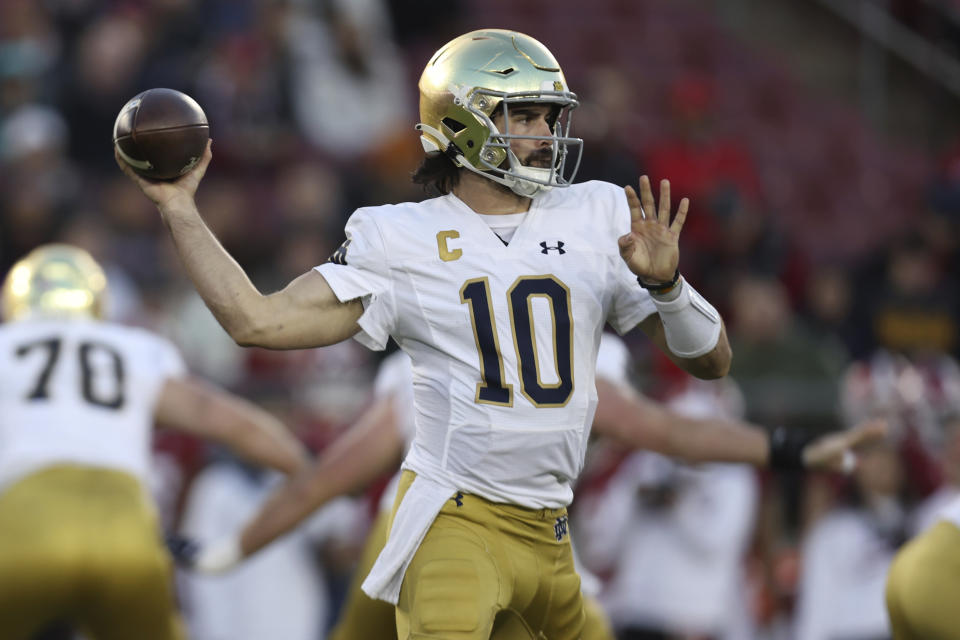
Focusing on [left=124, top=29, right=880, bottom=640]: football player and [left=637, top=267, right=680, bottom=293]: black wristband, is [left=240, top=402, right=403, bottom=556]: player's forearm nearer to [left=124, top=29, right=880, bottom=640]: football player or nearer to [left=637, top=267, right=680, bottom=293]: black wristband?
[left=124, top=29, right=880, bottom=640]: football player

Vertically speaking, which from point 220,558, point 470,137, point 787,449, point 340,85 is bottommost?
point 340,85

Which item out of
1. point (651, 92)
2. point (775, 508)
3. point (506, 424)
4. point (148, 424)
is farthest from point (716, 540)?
point (651, 92)

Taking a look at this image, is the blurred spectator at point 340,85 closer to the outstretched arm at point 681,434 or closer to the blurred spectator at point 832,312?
the blurred spectator at point 832,312

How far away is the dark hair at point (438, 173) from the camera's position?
374 centimetres

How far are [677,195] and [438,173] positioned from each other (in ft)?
17.7

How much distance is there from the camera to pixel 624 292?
11.8ft

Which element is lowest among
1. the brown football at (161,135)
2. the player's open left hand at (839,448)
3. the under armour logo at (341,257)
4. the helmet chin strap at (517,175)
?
the player's open left hand at (839,448)

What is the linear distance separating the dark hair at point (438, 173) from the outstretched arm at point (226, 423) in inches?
63.7

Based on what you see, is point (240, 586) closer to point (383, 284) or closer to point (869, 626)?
point (869, 626)

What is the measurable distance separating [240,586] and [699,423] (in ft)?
9.90

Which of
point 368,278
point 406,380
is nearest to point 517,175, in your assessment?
point 368,278

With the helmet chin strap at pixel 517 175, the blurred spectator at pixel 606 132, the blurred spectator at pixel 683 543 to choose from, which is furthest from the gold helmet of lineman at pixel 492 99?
the blurred spectator at pixel 606 132

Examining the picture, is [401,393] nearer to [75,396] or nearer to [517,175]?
[75,396]

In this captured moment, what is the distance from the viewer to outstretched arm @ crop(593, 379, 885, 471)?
179 inches
